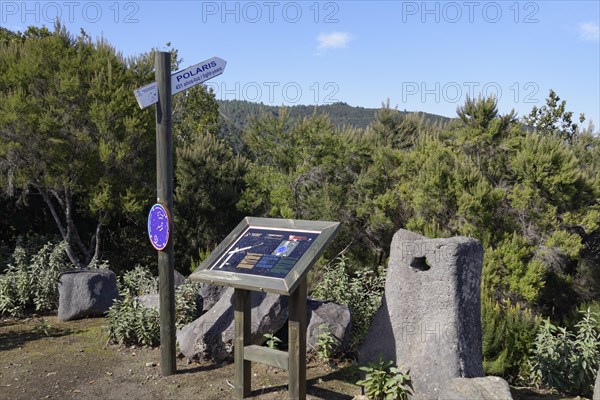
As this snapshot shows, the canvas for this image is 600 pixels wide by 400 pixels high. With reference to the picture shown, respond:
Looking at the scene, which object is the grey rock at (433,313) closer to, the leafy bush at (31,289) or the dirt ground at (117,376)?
the dirt ground at (117,376)

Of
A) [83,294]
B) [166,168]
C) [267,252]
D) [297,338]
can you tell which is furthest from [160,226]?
[83,294]

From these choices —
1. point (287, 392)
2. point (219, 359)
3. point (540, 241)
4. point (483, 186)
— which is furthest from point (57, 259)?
point (540, 241)

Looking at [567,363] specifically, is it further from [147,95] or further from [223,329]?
[147,95]

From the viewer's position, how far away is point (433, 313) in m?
5.43

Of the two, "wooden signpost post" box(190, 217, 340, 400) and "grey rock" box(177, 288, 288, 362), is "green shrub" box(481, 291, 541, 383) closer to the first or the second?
"grey rock" box(177, 288, 288, 362)

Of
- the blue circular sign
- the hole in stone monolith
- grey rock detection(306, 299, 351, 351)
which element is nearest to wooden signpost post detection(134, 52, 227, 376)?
the blue circular sign

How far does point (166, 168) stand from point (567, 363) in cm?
505

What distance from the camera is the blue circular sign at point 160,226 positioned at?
600 centimetres

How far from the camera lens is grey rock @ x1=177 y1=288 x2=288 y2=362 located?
6445mm

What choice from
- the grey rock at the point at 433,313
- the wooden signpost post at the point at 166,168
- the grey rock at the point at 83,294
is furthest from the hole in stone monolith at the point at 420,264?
the grey rock at the point at 83,294

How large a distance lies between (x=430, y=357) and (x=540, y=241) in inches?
255

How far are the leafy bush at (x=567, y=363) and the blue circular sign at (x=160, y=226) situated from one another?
452 centimetres

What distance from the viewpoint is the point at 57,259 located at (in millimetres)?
10258

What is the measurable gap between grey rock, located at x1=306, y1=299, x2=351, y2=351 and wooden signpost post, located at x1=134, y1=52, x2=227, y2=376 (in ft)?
5.44
